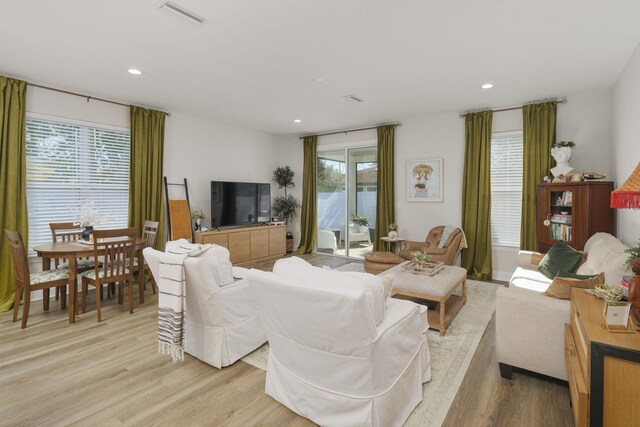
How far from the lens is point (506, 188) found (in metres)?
5.13

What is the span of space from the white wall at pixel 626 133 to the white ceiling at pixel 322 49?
0.19 metres

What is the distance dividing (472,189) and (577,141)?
4.81 feet

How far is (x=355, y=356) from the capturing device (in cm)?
163

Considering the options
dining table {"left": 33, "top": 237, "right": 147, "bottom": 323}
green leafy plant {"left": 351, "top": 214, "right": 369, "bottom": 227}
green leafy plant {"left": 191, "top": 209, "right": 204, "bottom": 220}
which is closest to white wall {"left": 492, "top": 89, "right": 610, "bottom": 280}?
green leafy plant {"left": 351, "top": 214, "right": 369, "bottom": 227}

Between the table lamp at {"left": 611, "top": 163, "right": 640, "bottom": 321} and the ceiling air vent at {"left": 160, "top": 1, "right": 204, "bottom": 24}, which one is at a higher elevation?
the ceiling air vent at {"left": 160, "top": 1, "right": 204, "bottom": 24}

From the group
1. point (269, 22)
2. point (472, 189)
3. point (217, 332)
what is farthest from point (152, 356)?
point (472, 189)

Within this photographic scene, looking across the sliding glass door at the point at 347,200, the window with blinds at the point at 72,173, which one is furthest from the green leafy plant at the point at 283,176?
the window with blinds at the point at 72,173

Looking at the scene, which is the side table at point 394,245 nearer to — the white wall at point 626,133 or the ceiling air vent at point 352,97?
the ceiling air vent at point 352,97

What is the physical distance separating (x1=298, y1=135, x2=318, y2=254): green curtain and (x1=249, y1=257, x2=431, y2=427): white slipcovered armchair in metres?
5.27

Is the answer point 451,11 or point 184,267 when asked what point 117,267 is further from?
point 451,11

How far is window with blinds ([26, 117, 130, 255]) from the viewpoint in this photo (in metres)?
4.14

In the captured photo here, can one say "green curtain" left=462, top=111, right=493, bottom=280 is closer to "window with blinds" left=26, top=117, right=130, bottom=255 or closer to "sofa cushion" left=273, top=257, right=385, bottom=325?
"sofa cushion" left=273, top=257, right=385, bottom=325

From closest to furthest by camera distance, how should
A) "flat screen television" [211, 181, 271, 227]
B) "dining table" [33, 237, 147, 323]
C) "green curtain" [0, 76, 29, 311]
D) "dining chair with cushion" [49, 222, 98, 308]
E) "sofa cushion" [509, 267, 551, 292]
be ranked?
"sofa cushion" [509, 267, 551, 292] → "dining table" [33, 237, 147, 323] → "green curtain" [0, 76, 29, 311] → "dining chair with cushion" [49, 222, 98, 308] → "flat screen television" [211, 181, 271, 227]

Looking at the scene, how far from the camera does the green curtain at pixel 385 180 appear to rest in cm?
609
